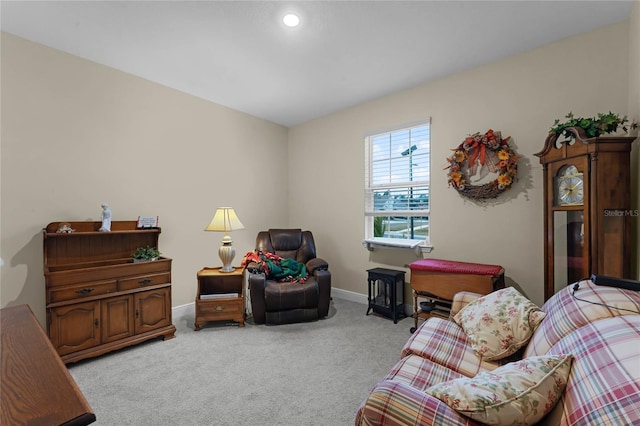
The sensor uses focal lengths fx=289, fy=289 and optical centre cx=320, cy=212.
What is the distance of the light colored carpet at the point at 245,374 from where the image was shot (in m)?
1.81

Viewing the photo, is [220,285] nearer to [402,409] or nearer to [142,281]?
[142,281]

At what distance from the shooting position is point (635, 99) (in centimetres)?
205

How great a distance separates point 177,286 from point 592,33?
4.76 m

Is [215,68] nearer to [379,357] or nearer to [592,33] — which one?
[379,357]

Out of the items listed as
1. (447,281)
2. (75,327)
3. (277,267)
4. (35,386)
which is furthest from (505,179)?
(75,327)

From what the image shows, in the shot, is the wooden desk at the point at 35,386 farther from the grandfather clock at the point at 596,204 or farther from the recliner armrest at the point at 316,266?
the grandfather clock at the point at 596,204

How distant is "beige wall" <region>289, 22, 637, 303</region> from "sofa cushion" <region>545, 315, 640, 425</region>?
192 cm

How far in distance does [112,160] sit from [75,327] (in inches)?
63.4

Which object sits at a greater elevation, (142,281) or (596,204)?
(596,204)

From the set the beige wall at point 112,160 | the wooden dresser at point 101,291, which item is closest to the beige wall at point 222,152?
the beige wall at point 112,160

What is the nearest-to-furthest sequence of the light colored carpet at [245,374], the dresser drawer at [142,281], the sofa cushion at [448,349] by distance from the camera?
the sofa cushion at [448,349], the light colored carpet at [245,374], the dresser drawer at [142,281]

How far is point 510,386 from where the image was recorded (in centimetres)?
98

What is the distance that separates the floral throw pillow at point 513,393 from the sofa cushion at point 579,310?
279 millimetres

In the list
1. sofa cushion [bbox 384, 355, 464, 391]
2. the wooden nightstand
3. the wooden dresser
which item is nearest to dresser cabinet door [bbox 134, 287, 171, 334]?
the wooden dresser
